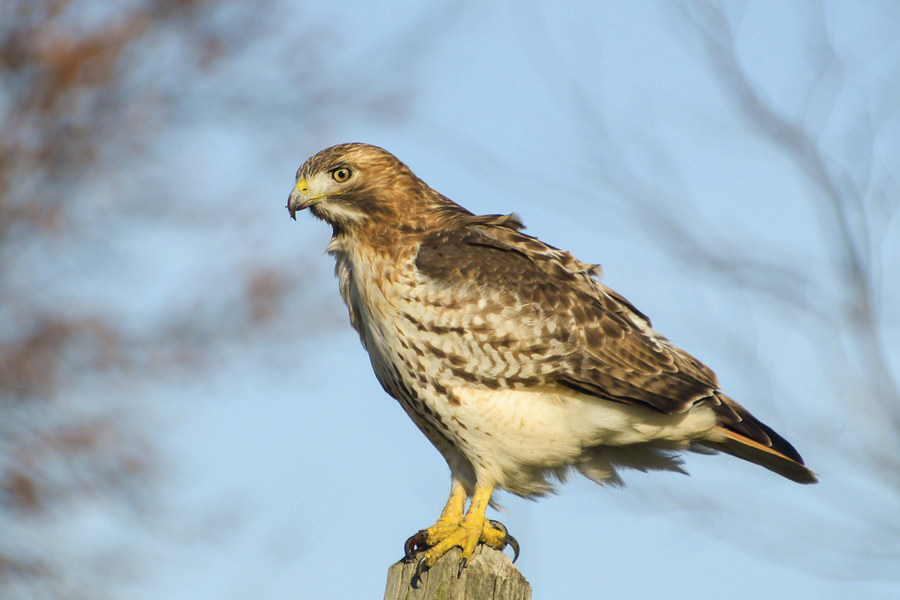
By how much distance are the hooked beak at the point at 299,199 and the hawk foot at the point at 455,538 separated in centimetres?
153

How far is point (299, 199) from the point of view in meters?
4.75

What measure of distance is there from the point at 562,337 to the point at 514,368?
10.0 inches

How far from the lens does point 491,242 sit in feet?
15.3

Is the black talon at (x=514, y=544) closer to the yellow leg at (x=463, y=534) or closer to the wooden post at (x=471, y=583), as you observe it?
the yellow leg at (x=463, y=534)

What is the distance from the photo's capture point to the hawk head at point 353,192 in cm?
480

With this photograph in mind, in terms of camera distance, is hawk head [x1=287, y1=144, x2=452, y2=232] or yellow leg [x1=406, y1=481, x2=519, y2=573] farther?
hawk head [x1=287, y1=144, x2=452, y2=232]

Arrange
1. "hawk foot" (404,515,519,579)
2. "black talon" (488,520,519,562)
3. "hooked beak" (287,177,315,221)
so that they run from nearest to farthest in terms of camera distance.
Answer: "hawk foot" (404,515,519,579) < "black talon" (488,520,519,562) < "hooked beak" (287,177,315,221)

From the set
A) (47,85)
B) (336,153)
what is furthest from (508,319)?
(47,85)

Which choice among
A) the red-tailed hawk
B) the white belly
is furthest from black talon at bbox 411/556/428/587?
the white belly

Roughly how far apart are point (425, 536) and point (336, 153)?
6.11ft

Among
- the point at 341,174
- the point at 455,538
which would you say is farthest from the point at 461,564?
the point at 341,174

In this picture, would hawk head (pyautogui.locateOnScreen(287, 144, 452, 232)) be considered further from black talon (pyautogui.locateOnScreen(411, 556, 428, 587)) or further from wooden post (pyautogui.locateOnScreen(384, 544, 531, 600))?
wooden post (pyautogui.locateOnScreen(384, 544, 531, 600))

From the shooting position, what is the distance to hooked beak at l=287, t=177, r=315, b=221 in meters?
4.75

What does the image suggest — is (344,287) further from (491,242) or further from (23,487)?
(23,487)
